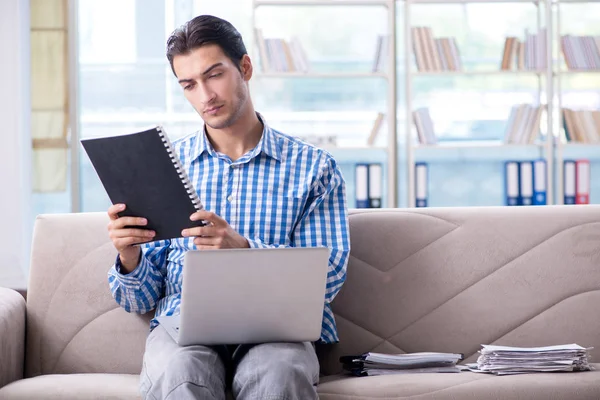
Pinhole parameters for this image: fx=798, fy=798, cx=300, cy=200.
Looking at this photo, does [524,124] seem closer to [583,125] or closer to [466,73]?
[583,125]

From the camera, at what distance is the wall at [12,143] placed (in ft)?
15.1

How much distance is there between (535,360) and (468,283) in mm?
310

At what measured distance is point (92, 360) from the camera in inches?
80.5

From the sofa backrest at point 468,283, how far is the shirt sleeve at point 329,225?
7.1 inches

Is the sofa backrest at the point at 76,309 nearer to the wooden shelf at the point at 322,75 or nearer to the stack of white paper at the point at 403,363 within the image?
the stack of white paper at the point at 403,363

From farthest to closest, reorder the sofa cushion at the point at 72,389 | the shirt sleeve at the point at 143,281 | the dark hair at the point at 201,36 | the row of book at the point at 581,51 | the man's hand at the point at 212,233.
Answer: the row of book at the point at 581,51, the dark hair at the point at 201,36, the shirt sleeve at the point at 143,281, the sofa cushion at the point at 72,389, the man's hand at the point at 212,233

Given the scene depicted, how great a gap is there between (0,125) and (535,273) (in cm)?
352

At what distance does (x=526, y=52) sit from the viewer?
4734 millimetres

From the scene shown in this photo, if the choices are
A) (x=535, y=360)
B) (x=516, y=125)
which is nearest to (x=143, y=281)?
(x=535, y=360)

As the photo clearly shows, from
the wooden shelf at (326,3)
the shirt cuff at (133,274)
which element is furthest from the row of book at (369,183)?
the shirt cuff at (133,274)

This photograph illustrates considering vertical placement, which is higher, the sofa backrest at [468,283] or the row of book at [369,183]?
the row of book at [369,183]

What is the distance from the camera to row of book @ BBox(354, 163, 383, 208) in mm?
4586

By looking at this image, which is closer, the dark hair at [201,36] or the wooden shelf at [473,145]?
the dark hair at [201,36]

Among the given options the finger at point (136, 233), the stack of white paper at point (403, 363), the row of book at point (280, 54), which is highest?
the row of book at point (280, 54)
